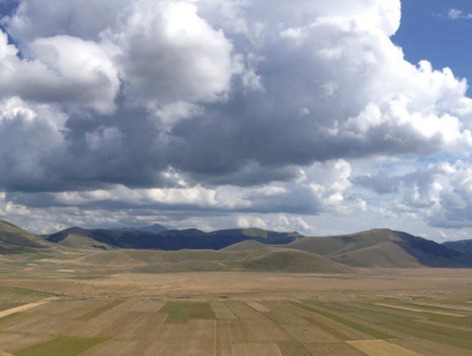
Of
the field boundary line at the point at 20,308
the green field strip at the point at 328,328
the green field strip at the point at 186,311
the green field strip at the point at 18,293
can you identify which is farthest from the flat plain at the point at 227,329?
the green field strip at the point at 18,293

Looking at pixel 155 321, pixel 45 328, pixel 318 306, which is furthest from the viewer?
pixel 318 306

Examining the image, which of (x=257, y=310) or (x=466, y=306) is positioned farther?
(x=466, y=306)

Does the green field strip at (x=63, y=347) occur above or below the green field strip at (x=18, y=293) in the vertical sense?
above

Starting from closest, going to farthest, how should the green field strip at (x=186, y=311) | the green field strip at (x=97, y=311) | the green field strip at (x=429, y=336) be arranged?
the green field strip at (x=429, y=336)
the green field strip at (x=97, y=311)
the green field strip at (x=186, y=311)

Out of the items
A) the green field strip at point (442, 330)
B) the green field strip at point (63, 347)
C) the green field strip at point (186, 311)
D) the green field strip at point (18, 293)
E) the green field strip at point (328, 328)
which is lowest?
the green field strip at point (18, 293)

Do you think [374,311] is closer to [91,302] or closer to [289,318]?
[289,318]

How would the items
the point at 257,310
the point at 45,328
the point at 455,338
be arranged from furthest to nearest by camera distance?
the point at 257,310, the point at 45,328, the point at 455,338

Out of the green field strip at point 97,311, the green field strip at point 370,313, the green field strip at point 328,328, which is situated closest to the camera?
the green field strip at point 328,328

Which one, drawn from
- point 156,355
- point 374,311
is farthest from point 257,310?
point 156,355

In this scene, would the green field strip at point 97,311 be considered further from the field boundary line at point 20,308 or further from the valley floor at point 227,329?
the field boundary line at point 20,308
